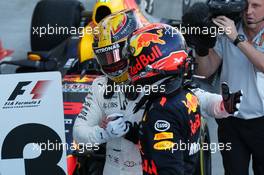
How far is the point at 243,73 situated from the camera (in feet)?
9.27

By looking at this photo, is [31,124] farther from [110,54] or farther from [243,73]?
[243,73]

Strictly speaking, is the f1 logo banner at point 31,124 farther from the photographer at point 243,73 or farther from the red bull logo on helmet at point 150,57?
the photographer at point 243,73

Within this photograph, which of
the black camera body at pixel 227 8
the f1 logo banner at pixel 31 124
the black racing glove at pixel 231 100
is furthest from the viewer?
the black camera body at pixel 227 8

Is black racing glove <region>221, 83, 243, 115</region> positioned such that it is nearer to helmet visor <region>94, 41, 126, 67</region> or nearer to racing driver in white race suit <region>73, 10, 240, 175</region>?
racing driver in white race suit <region>73, 10, 240, 175</region>

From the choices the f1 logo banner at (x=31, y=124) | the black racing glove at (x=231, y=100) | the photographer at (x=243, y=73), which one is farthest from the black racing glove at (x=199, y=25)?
the f1 logo banner at (x=31, y=124)

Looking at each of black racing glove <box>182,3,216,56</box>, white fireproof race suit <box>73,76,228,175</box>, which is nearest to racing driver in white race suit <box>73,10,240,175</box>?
white fireproof race suit <box>73,76,228,175</box>

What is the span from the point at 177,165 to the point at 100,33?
2.42 ft

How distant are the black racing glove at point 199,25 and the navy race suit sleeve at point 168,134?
0.61 meters

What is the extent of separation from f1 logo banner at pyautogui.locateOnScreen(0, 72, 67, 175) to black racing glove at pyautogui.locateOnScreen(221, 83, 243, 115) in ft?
2.12

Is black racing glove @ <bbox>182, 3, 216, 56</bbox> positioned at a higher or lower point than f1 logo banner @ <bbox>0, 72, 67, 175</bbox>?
higher

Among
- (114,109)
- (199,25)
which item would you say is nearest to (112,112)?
(114,109)

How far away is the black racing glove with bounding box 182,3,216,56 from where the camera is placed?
107 inches

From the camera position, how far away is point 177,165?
2059 millimetres

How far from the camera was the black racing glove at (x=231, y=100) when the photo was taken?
2227mm
